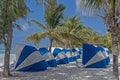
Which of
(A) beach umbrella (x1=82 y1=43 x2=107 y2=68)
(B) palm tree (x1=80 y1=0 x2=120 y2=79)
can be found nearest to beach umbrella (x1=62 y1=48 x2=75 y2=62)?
(A) beach umbrella (x1=82 y1=43 x2=107 y2=68)

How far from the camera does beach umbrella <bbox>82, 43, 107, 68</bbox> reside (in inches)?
874

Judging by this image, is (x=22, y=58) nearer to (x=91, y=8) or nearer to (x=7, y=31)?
(x=7, y=31)

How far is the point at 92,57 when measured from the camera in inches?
882

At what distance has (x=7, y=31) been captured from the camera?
15.7m

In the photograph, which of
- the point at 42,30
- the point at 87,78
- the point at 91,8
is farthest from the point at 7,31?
the point at 42,30

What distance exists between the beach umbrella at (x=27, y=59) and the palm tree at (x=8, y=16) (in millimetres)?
3090

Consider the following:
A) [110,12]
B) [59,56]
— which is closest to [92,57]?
[59,56]

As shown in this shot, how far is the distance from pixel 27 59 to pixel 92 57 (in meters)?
5.71

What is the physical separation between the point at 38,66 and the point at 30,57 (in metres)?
0.97

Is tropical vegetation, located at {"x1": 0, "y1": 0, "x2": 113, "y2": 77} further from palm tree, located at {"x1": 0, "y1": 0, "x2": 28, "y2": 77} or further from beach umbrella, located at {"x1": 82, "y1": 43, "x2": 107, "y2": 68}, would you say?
beach umbrella, located at {"x1": 82, "y1": 43, "x2": 107, "y2": 68}

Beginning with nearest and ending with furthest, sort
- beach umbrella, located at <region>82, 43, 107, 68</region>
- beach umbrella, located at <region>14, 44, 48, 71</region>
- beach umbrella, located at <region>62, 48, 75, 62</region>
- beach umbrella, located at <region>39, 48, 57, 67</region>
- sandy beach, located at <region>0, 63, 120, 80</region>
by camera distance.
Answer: sandy beach, located at <region>0, 63, 120, 80</region>
beach umbrella, located at <region>14, 44, 48, 71</region>
beach umbrella, located at <region>39, 48, 57, 67</region>
beach umbrella, located at <region>82, 43, 107, 68</region>
beach umbrella, located at <region>62, 48, 75, 62</region>

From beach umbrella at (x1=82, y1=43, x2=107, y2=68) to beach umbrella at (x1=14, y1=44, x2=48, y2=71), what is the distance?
4.10 meters

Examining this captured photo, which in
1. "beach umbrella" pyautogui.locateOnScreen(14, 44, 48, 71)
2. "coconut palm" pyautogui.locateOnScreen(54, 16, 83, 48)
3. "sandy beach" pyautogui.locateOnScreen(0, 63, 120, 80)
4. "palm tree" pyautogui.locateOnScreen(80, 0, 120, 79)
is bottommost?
"sandy beach" pyautogui.locateOnScreen(0, 63, 120, 80)

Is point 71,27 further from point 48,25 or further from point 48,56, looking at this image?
point 48,56
